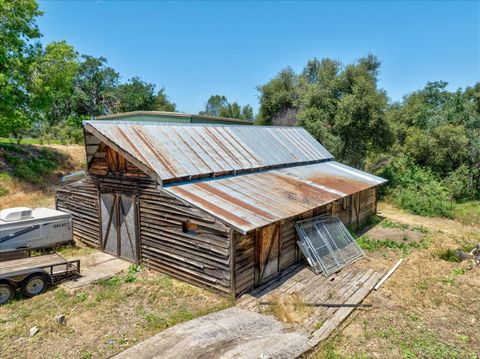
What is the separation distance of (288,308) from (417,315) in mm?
3482

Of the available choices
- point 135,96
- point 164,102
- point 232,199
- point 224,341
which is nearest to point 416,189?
point 232,199

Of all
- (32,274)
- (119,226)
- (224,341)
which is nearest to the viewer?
(224,341)

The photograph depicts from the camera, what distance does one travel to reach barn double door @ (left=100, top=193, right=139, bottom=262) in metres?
12.0

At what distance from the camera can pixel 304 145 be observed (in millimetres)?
20359

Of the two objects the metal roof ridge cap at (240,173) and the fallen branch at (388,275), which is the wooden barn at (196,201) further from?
the fallen branch at (388,275)

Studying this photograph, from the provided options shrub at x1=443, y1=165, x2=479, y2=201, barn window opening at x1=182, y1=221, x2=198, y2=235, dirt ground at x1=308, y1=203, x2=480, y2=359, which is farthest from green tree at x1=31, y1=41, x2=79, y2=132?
shrub at x1=443, y1=165, x2=479, y2=201

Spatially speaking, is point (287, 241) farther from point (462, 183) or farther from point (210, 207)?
point (462, 183)

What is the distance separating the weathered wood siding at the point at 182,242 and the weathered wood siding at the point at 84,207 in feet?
10.7

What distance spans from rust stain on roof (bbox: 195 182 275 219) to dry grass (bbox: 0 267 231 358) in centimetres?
268

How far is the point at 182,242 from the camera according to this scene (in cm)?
1038

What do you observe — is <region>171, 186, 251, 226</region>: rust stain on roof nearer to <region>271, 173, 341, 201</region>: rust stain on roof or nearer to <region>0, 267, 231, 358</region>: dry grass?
<region>0, 267, 231, 358</region>: dry grass

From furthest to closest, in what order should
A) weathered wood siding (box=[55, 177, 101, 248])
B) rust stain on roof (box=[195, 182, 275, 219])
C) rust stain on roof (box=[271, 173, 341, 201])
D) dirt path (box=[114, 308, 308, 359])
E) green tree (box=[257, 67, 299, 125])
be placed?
green tree (box=[257, 67, 299, 125]) → weathered wood siding (box=[55, 177, 101, 248]) → rust stain on roof (box=[271, 173, 341, 201]) → rust stain on roof (box=[195, 182, 275, 219]) → dirt path (box=[114, 308, 308, 359])

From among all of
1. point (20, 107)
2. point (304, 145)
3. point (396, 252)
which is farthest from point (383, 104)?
point (20, 107)

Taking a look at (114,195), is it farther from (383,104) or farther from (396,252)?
(383,104)
